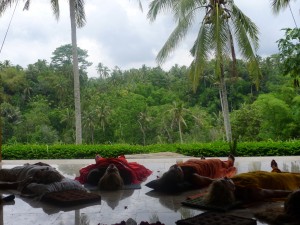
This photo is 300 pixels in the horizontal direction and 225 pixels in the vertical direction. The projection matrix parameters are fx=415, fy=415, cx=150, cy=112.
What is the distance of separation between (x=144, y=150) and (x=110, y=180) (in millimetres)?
5809

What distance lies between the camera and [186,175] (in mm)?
5055

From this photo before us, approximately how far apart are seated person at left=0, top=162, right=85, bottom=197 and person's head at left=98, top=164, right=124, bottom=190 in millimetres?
341

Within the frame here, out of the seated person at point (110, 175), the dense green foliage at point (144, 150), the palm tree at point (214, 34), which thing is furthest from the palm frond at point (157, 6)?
the seated person at point (110, 175)

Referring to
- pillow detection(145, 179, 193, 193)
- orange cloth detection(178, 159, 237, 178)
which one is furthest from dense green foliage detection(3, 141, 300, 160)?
pillow detection(145, 179, 193, 193)

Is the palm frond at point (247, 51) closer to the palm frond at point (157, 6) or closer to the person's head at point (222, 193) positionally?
the palm frond at point (157, 6)

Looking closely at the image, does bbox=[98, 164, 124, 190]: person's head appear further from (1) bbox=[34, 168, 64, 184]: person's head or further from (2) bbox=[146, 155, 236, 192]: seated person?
(1) bbox=[34, 168, 64, 184]: person's head

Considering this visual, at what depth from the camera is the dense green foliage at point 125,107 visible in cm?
2008

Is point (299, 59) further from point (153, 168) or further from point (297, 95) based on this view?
point (297, 95)

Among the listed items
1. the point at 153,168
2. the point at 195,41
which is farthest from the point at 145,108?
the point at 153,168

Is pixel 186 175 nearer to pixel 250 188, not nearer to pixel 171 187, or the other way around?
pixel 171 187

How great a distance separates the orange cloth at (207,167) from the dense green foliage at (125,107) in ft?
45.1

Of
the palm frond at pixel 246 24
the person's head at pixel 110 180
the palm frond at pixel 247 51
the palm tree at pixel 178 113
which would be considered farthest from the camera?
the palm tree at pixel 178 113

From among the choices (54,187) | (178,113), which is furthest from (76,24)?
(54,187)

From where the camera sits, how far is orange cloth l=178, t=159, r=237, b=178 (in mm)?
Result: 5121
